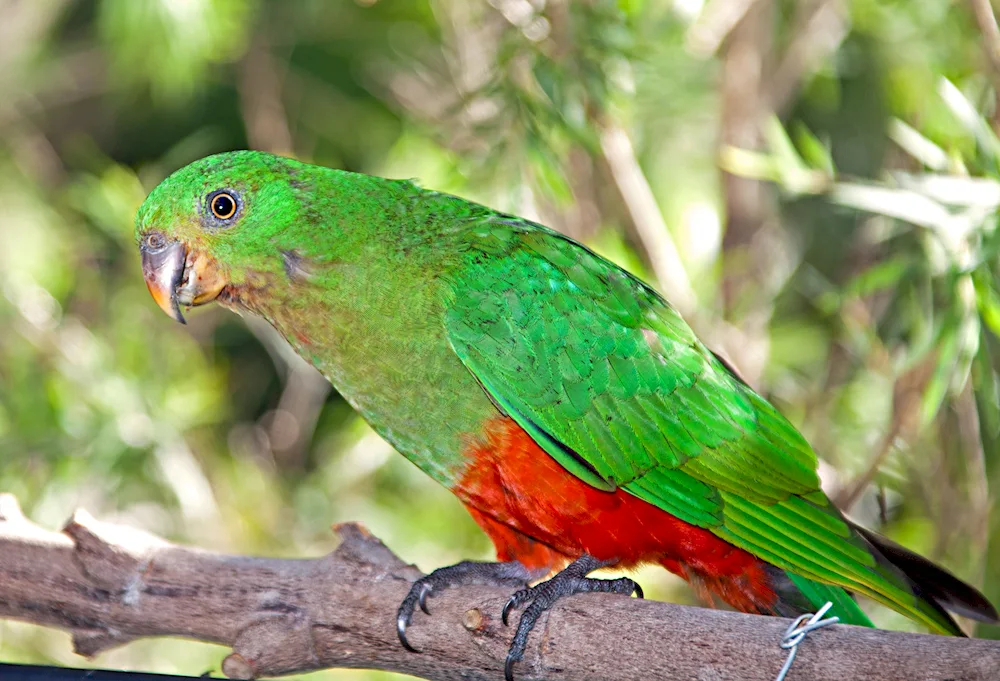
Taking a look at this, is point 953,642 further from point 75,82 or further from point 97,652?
point 75,82

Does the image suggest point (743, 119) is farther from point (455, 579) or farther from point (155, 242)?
point (155, 242)

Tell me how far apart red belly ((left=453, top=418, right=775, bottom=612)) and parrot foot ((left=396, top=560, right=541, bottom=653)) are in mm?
134

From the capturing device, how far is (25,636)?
363 cm

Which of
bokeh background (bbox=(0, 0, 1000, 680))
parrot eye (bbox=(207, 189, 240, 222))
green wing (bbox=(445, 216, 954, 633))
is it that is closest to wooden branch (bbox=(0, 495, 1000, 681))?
green wing (bbox=(445, 216, 954, 633))

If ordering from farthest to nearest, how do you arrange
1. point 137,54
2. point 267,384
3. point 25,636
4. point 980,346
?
point 267,384, point 25,636, point 137,54, point 980,346

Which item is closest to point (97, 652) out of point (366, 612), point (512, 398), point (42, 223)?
point (366, 612)

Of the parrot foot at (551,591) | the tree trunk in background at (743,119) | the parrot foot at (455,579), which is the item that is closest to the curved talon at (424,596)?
the parrot foot at (455,579)

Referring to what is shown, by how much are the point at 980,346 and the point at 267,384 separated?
4.33 m

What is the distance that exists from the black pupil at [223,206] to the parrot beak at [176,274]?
0.09 meters

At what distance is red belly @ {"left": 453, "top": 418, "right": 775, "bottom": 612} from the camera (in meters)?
2.03

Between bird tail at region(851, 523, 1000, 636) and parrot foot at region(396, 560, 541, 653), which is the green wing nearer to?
→ bird tail at region(851, 523, 1000, 636)

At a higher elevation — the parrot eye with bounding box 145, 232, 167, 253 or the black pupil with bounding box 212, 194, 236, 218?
the black pupil with bounding box 212, 194, 236, 218

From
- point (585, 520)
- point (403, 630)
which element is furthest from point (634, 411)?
point (403, 630)

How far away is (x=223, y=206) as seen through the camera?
202 cm
